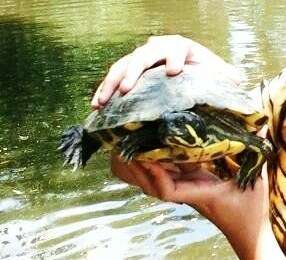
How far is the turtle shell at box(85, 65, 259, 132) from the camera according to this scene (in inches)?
59.5

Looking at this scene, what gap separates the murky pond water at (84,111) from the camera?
319 cm

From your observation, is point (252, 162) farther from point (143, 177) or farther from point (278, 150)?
point (143, 177)

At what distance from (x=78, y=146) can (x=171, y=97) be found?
32cm

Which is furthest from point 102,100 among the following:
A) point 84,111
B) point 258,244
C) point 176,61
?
point 84,111

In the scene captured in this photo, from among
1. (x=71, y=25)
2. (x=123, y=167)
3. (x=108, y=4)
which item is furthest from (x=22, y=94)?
(x=108, y=4)

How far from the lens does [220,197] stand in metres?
1.55

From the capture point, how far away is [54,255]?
3100 millimetres

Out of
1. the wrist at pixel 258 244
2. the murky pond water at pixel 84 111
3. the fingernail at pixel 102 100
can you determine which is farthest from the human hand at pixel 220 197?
the murky pond water at pixel 84 111

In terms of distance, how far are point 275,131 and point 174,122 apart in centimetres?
31

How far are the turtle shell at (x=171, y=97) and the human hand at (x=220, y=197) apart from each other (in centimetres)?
10

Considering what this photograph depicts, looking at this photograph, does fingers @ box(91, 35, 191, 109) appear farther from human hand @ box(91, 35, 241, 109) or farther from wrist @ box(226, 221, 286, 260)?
wrist @ box(226, 221, 286, 260)

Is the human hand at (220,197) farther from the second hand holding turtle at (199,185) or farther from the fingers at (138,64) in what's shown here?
the fingers at (138,64)

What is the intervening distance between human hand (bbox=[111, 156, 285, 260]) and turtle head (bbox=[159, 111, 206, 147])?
0.08m

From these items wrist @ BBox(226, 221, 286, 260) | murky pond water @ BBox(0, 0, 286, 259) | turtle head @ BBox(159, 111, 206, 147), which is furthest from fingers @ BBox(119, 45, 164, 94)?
murky pond water @ BBox(0, 0, 286, 259)
